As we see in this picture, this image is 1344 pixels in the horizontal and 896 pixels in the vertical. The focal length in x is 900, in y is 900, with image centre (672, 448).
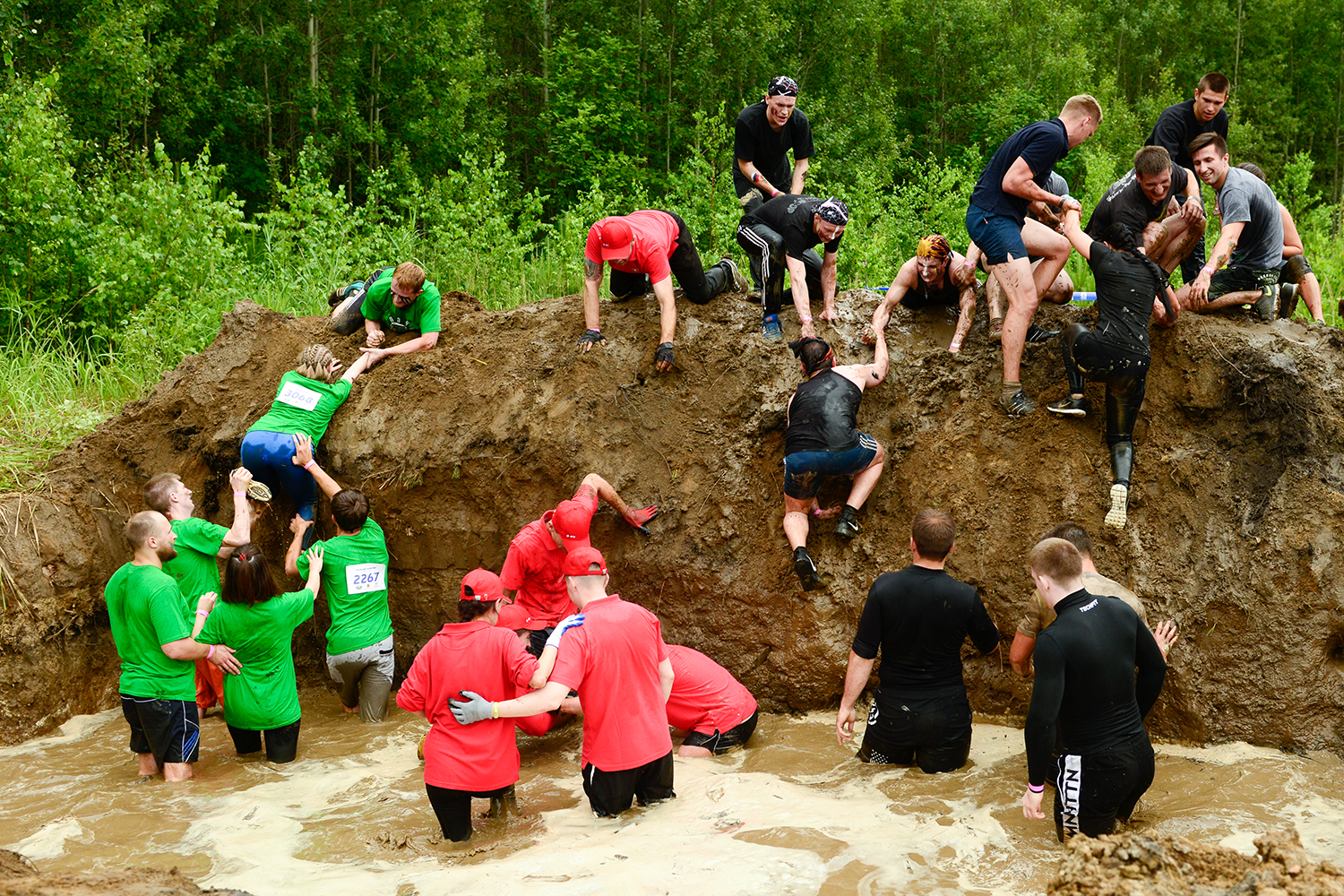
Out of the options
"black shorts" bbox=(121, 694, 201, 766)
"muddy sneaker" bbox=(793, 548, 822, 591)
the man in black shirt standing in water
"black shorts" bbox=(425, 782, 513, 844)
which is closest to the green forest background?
"black shorts" bbox=(121, 694, 201, 766)

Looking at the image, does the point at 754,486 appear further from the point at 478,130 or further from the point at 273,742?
the point at 478,130

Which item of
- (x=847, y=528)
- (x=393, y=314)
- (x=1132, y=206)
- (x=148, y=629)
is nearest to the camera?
(x=148, y=629)

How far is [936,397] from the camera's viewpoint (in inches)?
278

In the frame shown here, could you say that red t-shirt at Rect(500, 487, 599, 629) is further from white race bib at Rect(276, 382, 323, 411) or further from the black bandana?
the black bandana

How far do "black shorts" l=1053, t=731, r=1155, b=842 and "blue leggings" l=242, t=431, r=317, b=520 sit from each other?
583 cm

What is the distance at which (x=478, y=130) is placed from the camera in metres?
21.0

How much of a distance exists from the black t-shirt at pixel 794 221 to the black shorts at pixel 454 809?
15.7 feet

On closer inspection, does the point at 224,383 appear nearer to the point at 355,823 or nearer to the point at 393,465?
the point at 393,465

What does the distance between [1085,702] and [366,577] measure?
4.87 metres

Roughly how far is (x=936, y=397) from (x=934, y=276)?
38.1 inches

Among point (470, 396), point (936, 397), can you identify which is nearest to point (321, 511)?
point (470, 396)

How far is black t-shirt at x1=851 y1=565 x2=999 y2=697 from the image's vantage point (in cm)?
513

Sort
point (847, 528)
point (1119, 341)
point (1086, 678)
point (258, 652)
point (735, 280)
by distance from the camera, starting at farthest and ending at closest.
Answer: point (735, 280)
point (847, 528)
point (1119, 341)
point (258, 652)
point (1086, 678)

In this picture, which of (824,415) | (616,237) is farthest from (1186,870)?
(616,237)
